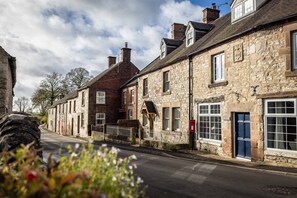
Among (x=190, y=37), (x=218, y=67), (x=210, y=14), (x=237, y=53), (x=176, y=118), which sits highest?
(x=210, y=14)

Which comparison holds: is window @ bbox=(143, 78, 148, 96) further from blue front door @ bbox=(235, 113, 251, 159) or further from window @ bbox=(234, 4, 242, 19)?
blue front door @ bbox=(235, 113, 251, 159)

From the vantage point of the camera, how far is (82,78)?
6438 centimetres

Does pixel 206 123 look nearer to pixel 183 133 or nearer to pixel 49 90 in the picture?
pixel 183 133

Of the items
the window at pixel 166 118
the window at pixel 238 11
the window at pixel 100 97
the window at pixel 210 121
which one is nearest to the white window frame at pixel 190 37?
the window at pixel 238 11

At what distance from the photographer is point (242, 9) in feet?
58.4

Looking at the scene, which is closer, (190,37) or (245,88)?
(245,88)

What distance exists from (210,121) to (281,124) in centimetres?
506

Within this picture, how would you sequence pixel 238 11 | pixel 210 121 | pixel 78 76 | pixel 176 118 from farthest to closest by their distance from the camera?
1. pixel 78 76
2. pixel 176 118
3. pixel 238 11
4. pixel 210 121

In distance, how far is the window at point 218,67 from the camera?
16.6 metres

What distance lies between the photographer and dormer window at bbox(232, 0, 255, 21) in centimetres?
1714

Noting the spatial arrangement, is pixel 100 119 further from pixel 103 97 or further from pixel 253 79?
pixel 253 79

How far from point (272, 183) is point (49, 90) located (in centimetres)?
6436

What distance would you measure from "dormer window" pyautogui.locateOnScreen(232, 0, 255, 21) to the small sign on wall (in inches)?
139

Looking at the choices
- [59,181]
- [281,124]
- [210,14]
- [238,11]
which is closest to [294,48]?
[281,124]
